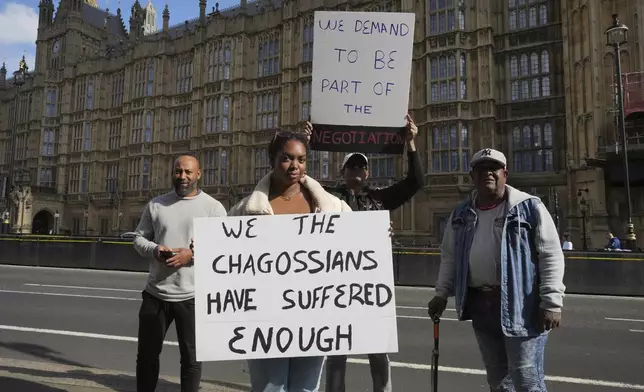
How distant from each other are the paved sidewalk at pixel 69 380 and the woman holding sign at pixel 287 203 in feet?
6.95

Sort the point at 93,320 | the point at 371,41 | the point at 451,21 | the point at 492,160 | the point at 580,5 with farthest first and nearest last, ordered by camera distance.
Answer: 1. the point at 451,21
2. the point at 580,5
3. the point at 93,320
4. the point at 371,41
5. the point at 492,160

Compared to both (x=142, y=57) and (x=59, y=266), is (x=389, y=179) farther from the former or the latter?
(x=142, y=57)

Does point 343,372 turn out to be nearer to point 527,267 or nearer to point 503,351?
point 503,351

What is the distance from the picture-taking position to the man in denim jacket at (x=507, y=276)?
8.81 ft

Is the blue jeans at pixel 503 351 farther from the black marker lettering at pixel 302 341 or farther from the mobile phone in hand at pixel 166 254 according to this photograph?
the mobile phone in hand at pixel 166 254

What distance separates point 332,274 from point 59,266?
60.2 feet

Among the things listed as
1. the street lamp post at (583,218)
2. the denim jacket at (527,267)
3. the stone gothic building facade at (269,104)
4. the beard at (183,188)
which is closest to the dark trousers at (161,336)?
the beard at (183,188)

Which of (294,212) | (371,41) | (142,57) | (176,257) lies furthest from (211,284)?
(142,57)

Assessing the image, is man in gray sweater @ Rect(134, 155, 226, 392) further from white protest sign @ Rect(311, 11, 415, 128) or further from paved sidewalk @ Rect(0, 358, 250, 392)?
white protest sign @ Rect(311, 11, 415, 128)

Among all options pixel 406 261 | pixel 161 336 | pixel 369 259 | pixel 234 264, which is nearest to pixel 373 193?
pixel 369 259

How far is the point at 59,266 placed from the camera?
17375 mm

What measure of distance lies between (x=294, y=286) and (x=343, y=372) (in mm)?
1101

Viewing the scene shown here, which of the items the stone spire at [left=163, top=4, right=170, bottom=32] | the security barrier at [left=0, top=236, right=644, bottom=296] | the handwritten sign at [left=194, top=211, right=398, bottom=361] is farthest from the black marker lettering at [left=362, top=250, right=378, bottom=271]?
the stone spire at [left=163, top=4, right=170, bottom=32]

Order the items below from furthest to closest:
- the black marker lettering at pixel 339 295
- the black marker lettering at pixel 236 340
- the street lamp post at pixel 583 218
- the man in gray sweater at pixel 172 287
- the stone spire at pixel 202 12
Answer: the stone spire at pixel 202 12
the street lamp post at pixel 583 218
the man in gray sweater at pixel 172 287
the black marker lettering at pixel 339 295
the black marker lettering at pixel 236 340
